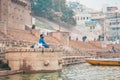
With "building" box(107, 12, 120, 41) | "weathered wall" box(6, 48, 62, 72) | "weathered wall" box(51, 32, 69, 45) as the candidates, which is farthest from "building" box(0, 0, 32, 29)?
"building" box(107, 12, 120, 41)

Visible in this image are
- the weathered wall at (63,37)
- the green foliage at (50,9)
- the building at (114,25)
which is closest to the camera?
the weathered wall at (63,37)

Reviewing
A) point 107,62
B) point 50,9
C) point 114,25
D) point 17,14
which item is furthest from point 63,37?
point 114,25

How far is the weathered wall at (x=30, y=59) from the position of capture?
27016 mm

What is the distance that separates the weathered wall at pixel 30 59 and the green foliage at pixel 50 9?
207ft

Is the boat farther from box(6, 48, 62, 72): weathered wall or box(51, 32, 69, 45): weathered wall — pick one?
box(6, 48, 62, 72): weathered wall

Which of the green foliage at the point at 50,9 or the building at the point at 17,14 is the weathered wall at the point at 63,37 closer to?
the building at the point at 17,14

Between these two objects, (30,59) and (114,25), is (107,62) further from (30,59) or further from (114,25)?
(114,25)

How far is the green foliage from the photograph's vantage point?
9212 cm

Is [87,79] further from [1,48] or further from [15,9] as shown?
[15,9]

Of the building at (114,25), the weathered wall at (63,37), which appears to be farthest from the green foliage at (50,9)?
the weathered wall at (63,37)

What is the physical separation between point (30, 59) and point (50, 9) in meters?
70.2

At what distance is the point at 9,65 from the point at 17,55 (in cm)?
106

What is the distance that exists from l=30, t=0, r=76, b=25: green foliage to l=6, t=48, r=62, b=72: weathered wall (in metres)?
63.2

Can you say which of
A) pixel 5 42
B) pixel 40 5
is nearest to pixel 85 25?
pixel 40 5
